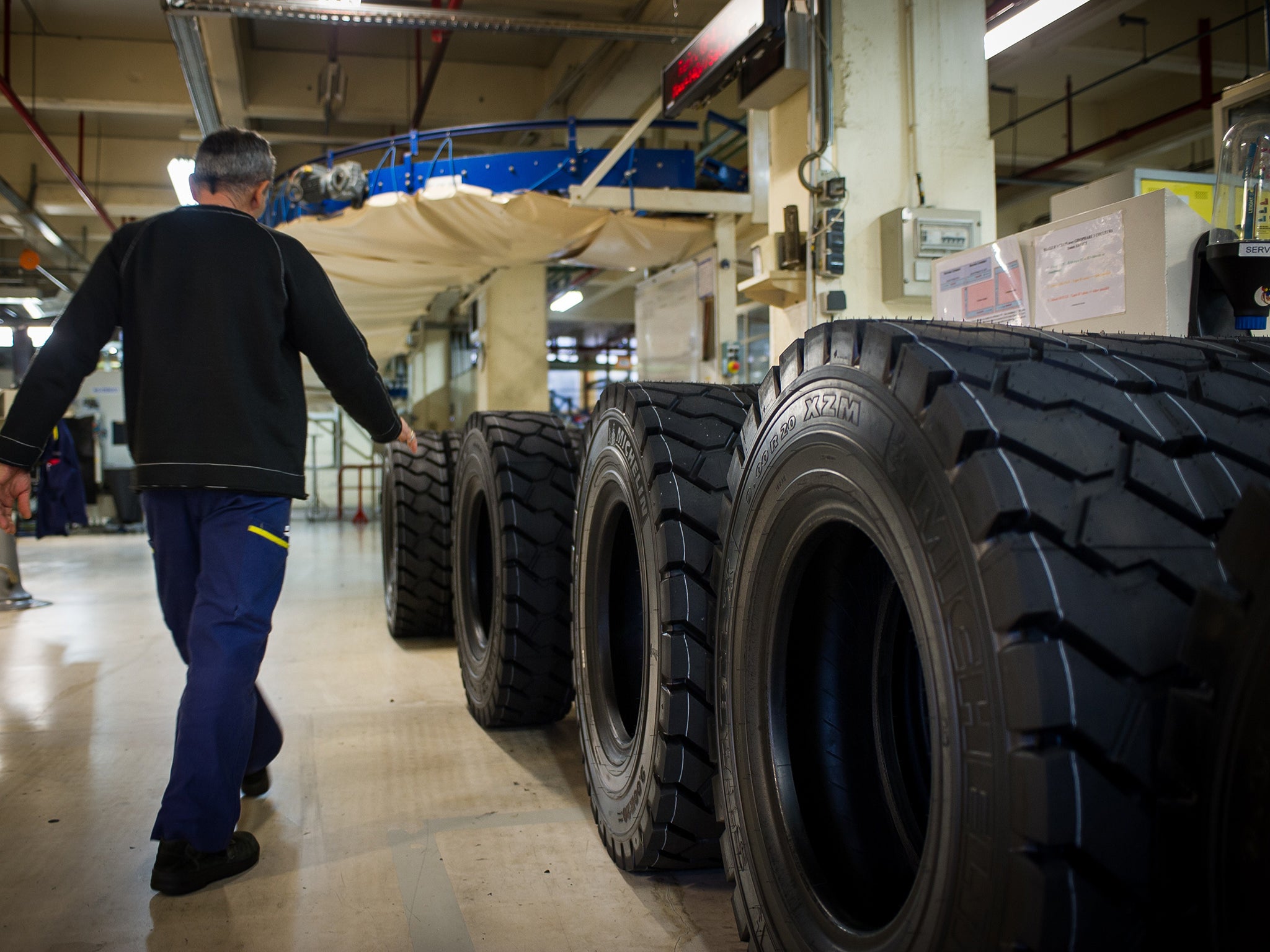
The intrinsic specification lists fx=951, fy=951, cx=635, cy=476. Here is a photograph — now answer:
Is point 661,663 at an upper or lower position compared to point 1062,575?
lower

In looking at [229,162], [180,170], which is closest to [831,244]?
[229,162]

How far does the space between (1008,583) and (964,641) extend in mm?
88

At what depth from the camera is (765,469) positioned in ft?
4.68

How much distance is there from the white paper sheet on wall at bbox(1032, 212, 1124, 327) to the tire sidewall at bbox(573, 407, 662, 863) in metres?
1.16

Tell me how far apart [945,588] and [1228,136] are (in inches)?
89.0

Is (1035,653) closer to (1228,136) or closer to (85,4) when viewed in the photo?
(1228,136)

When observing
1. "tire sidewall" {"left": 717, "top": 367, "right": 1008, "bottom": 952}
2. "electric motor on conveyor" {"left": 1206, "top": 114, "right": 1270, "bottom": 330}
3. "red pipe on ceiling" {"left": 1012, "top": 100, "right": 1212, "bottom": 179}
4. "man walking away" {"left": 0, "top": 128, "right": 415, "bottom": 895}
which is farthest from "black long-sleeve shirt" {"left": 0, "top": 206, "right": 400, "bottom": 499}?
"red pipe on ceiling" {"left": 1012, "top": 100, "right": 1212, "bottom": 179}

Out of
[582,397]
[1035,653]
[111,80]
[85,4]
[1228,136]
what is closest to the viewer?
[1035,653]

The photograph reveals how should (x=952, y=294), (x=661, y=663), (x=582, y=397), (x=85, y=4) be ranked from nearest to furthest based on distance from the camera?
(x=661, y=663) → (x=952, y=294) → (x=85, y=4) → (x=582, y=397)

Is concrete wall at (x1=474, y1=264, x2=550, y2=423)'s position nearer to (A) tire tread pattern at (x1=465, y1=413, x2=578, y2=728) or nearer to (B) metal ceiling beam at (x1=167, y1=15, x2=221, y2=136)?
(B) metal ceiling beam at (x1=167, y1=15, x2=221, y2=136)

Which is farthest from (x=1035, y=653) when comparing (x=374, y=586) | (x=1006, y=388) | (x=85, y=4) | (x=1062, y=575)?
(x=85, y=4)

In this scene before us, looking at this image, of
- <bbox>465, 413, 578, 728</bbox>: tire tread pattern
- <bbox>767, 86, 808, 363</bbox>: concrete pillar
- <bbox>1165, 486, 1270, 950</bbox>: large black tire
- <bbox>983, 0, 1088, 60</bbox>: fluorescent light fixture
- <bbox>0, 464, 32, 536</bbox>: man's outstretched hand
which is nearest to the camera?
<bbox>1165, 486, 1270, 950</bbox>: large black tire

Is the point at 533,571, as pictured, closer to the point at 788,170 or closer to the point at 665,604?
the point at 665,604

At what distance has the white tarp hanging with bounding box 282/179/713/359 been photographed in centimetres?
763
